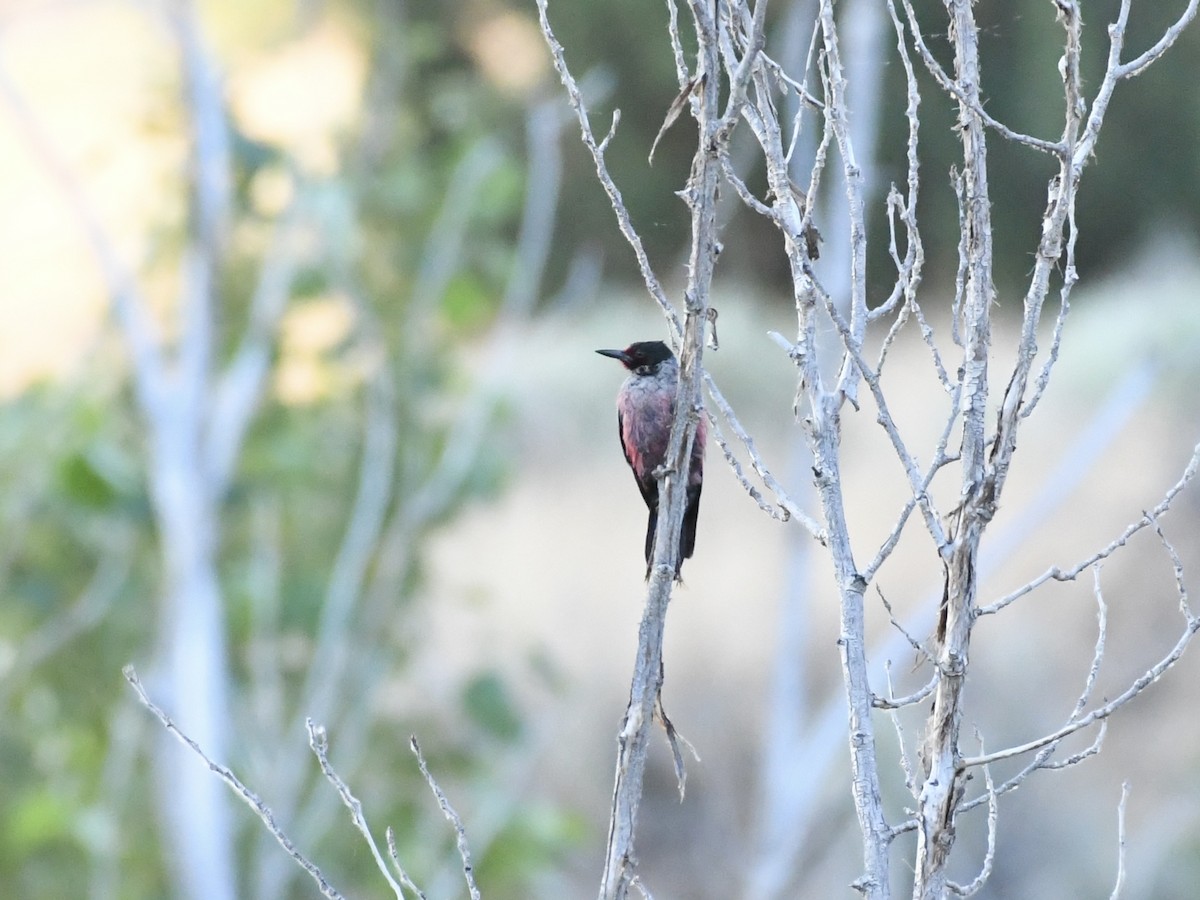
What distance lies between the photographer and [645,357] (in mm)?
3740

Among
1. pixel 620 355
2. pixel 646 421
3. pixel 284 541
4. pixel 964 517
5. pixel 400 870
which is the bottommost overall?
pixel 400 870

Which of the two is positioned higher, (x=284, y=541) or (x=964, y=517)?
(x=284, y=541)

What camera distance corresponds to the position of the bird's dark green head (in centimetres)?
370

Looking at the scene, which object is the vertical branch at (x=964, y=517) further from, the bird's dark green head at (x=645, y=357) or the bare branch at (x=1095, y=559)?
the bird's dark green head at (x=645, y=357)

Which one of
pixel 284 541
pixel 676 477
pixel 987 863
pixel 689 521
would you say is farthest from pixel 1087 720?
pixel 284 541

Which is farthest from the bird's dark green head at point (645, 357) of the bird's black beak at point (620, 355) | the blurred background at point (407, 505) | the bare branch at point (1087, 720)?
the blurred background at point (407, 505)

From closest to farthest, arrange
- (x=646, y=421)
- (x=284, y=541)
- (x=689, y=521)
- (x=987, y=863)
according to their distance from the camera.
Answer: (x=987, y=863), (x=689, y=521), (x=646, y=421), (x=284, y=541)

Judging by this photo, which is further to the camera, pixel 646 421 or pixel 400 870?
pixel 646 421

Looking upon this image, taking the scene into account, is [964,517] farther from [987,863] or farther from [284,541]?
[284,541]

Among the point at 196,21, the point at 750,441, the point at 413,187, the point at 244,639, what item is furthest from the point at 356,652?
the point at 750,441

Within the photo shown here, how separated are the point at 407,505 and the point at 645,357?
580 cm

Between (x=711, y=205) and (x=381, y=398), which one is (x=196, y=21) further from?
(x=711, y=205)

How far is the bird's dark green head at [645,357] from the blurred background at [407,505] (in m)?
2.19

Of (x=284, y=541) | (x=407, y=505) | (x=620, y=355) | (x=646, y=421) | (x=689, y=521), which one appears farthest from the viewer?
(x=284, y=541)
